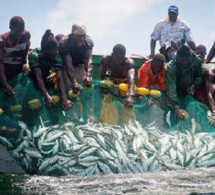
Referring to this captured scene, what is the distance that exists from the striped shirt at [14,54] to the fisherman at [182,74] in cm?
271

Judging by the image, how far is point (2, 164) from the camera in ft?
21.0

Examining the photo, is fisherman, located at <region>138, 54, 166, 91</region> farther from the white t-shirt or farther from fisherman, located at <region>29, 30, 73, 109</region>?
the white t-shirt

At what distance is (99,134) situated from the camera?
22.0 feet

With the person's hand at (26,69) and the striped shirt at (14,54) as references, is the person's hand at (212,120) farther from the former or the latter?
the striped shirt at (14,54)

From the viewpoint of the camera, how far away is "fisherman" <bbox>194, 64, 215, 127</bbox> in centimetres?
802

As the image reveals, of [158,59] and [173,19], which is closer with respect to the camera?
[158,59]

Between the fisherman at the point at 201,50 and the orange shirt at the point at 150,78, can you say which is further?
the fisherman at the point at 201,50

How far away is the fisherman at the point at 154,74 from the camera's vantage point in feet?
26.5

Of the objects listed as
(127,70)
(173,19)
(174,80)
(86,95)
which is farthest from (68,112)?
(173,19)

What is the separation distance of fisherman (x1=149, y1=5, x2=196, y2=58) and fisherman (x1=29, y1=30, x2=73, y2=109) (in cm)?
358

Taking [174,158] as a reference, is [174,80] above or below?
above

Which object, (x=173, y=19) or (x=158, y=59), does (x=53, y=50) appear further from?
(x=173, y=19)

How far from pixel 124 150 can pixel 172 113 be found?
144 cm

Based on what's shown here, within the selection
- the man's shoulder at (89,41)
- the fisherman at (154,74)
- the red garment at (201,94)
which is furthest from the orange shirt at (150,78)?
the man's shoulder at (89,41)
